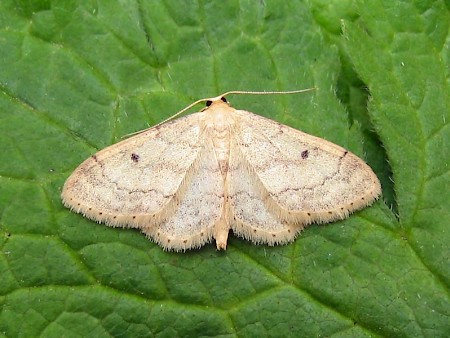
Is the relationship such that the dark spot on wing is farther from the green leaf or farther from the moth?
the green leaf

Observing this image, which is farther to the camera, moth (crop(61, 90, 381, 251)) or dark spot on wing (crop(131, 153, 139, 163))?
dark spot on wing (crop(131, 153, 139, 163))

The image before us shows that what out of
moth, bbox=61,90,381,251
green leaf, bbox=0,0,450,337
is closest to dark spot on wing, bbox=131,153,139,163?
moth, bbox=61,90,381,251

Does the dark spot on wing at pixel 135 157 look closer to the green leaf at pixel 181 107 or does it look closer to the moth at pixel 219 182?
the moth at pixel 219 182

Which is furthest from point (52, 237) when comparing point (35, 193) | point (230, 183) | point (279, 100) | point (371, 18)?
point (371, 18)

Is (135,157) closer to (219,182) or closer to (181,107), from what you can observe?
(181,107)

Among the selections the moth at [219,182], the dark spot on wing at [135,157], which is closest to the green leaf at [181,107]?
the moth at [219,182]

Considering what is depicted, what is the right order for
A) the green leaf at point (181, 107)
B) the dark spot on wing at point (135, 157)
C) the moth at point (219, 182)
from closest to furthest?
the green leaf at point (181, 107)
the moth at point (219, 182)
the dark spot on wing at point (135, 157)

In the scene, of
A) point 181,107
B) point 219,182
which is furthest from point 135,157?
point 219,182

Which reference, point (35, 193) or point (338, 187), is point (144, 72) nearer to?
point (35, 193)
